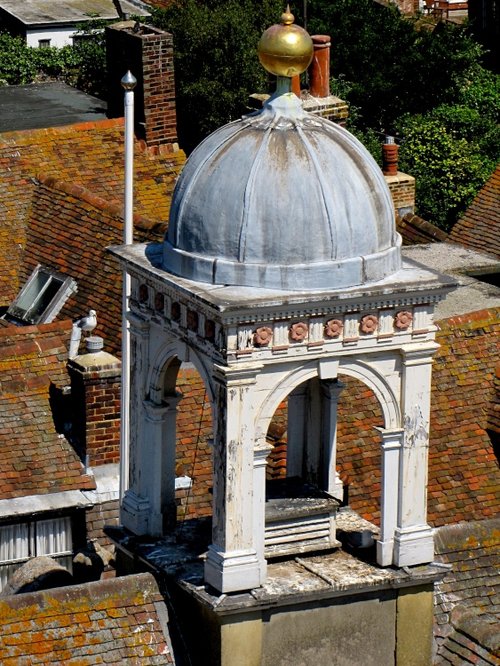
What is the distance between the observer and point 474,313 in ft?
110

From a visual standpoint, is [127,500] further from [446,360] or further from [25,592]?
[446,360]

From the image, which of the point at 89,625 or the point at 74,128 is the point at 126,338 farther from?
the point at 74,128

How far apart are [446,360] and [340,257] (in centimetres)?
1286

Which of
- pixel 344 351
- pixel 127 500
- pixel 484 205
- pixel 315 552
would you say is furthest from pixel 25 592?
pixel 484 205

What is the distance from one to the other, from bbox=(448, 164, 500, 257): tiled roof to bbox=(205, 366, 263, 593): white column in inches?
949

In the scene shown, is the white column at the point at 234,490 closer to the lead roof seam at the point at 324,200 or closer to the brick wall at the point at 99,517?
the lead roof seam at the point at 324,200

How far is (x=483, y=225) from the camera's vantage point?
45.0 m

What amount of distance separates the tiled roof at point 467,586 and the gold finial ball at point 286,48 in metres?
5.22

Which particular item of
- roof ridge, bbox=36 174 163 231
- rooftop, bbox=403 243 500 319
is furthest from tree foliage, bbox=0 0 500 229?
rooftop, bbox=403 243 500 319

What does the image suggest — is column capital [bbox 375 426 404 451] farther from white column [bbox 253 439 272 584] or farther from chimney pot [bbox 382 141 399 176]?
chimney pot [bbox 382 141 399 176]

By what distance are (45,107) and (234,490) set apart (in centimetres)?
3600

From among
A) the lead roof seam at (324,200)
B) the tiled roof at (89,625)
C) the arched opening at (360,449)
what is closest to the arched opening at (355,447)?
the arched opening at (360,449)

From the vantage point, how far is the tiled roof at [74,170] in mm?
40188

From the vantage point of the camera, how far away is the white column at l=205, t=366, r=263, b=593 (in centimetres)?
1939
